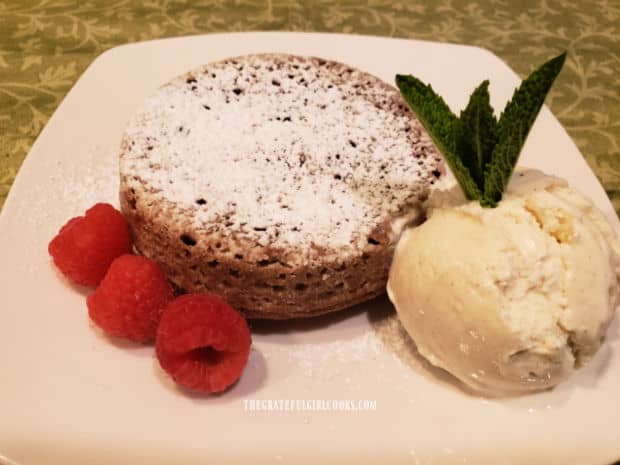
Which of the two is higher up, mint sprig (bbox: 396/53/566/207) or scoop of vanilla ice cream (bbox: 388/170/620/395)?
mint sprig (bbox: 396/53/566/207)

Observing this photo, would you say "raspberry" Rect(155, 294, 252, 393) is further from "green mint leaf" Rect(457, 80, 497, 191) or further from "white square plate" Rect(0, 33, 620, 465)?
"green mint leaf" Rect(457, 80, 497, 191)

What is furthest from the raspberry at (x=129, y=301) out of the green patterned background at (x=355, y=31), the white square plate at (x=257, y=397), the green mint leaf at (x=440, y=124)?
the green patterned background at (x=355, y=31)

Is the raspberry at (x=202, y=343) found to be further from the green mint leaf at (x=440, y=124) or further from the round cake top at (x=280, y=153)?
the green mint leaf at (x=440, y=124)

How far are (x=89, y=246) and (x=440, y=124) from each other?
71cm

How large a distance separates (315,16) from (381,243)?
139cm

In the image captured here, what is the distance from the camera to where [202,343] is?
1.03 meters

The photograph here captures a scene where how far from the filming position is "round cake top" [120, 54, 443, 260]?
121cm

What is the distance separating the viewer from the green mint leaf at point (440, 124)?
1163 millimetres

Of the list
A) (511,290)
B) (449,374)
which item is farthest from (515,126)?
(449,374)

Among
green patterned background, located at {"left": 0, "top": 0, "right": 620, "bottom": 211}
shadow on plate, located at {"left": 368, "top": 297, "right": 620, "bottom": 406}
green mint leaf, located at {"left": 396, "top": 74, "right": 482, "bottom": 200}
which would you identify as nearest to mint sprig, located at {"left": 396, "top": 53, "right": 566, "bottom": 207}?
green mint leaf, located at {"left": 396, "top": 74, "right": 482, "bottom": 200}

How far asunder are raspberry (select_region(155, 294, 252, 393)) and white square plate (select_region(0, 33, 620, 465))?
0.06m

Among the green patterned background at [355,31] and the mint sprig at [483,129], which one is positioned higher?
the mint sprig at [483,129]

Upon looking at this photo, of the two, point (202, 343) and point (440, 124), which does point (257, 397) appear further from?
point (440, 124)

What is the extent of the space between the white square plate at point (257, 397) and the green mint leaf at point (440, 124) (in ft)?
1.00
